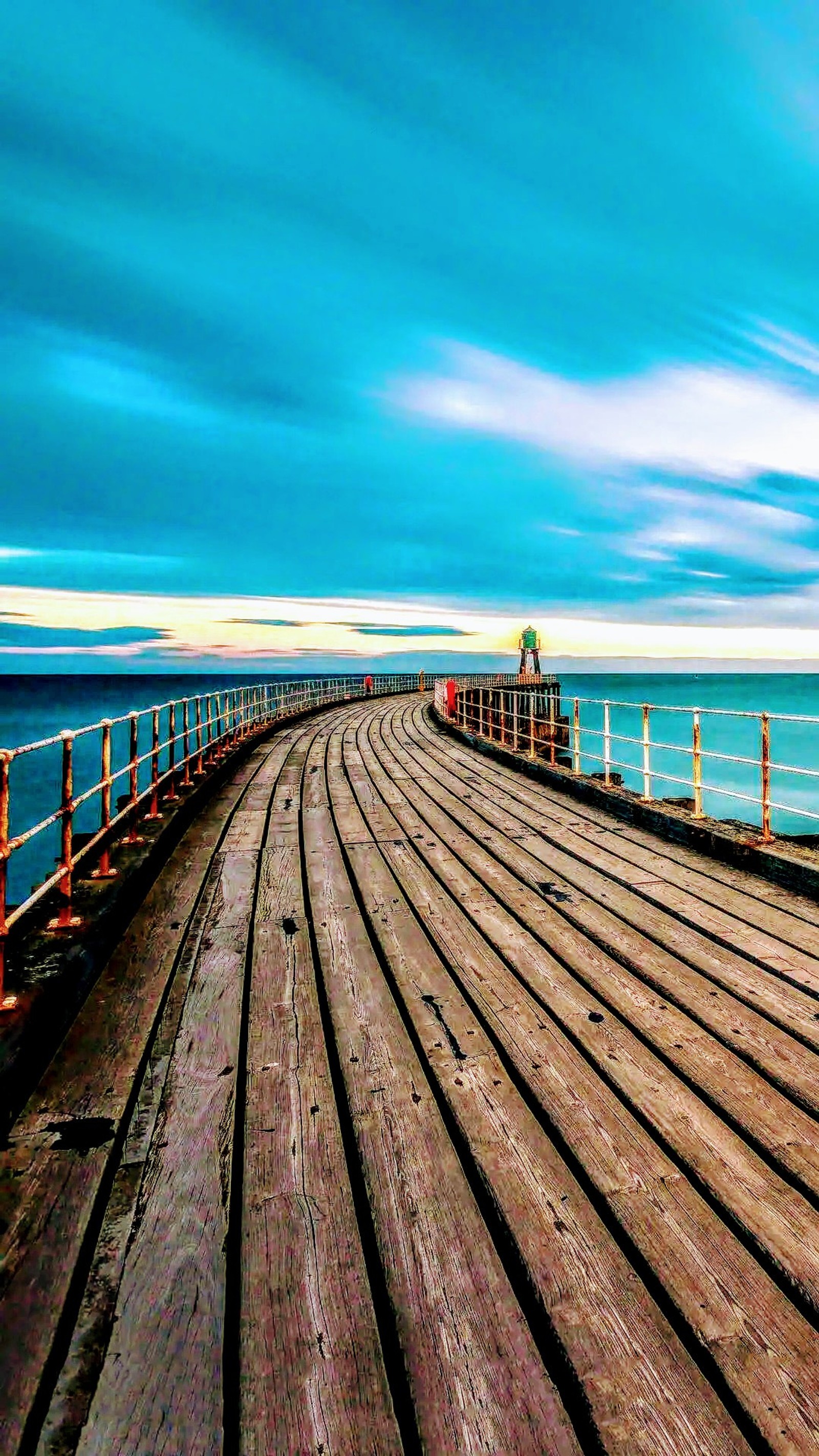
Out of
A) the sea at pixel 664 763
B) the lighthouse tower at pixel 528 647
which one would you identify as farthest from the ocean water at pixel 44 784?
the lighthouse tower at pixel 528 647

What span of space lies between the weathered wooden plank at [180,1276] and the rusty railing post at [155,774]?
10.9ft

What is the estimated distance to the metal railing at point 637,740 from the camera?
16.9ft

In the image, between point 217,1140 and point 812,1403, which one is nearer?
point 812,1403

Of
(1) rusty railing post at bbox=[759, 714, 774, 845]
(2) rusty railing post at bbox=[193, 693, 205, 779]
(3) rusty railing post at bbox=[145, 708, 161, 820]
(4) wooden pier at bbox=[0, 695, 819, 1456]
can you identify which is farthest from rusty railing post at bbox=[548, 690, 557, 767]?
(2) rusty railing post at bbox=[193, 693, 205, 779]

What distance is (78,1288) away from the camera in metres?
1.62

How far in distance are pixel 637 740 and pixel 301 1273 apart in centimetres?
504

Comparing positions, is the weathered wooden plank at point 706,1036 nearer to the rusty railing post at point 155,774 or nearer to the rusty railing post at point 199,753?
the rusty railing post at point 155,774

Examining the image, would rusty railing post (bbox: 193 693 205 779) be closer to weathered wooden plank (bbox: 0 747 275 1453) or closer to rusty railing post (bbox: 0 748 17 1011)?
weathered wooden plank (bbox: 0 747 275 1453)

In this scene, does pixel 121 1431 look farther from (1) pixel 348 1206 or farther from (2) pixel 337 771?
(2) pixel 337 771

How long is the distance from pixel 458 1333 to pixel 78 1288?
0.88 metres

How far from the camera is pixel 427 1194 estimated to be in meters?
1.91

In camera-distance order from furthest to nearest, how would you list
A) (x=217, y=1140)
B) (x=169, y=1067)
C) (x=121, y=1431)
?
(x=169, y=1067)
(x=217, y=1140)
(x=121, y=1431)

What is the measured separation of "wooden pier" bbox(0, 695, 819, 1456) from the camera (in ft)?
4.48

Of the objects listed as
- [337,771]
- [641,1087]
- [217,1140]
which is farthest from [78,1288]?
[337,771]
